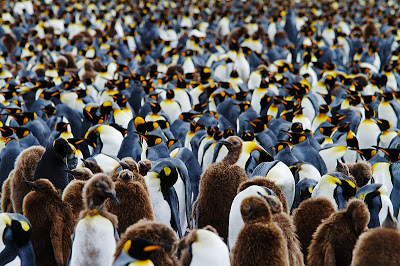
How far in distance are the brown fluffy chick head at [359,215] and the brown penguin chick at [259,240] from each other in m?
0.44

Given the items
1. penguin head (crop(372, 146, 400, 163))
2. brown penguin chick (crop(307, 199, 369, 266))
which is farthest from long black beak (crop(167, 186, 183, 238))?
penguin head (crop(372, 146, 400, 163))

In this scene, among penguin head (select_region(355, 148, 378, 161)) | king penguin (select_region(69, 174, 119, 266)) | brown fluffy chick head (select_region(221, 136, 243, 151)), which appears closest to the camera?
king penguin (select_region(69, 174, 119, 266))

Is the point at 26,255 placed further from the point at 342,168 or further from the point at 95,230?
the point at 342,168

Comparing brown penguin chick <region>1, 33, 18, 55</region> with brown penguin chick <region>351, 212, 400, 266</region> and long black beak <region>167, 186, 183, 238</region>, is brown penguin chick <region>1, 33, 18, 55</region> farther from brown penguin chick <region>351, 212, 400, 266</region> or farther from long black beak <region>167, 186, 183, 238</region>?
brown penguin chick <region>351, 212, 400, 266</region>

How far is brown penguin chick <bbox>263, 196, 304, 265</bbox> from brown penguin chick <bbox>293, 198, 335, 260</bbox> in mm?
341

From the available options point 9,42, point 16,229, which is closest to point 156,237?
point 16,229

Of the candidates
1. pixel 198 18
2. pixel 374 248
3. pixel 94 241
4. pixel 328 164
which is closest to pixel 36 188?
pixel 94 241

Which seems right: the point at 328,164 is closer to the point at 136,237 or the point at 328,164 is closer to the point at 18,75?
the point at 136,237

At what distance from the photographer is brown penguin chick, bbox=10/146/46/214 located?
4062mm

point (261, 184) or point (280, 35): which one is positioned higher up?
point (261, 184)

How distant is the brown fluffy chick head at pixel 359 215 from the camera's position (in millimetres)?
2949

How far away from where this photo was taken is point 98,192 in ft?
9.52

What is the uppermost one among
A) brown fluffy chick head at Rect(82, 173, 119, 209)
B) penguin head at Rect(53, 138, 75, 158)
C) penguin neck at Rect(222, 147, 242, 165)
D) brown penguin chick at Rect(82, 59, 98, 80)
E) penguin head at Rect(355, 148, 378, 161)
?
brown fluffy chick head at Rect(82, 173, 119, 209)

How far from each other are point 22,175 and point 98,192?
1443 millimetres
